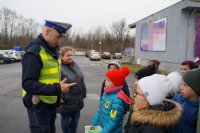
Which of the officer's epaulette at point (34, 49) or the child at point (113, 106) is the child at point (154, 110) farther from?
the officer's epaulette at point (34, 49)

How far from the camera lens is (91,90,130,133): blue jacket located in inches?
150

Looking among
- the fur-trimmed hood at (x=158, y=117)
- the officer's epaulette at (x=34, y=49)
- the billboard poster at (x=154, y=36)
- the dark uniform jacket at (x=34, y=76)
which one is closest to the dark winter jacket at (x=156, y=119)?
the fur-trimmed hood at (x=158, y=117)

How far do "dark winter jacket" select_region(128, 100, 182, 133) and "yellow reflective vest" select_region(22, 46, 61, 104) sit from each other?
1.15m

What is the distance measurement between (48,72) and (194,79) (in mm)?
1614

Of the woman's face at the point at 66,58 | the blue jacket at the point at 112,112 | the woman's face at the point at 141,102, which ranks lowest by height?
the blue jacket at the point at 112,112

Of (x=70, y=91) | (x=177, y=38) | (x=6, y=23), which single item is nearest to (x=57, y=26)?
(x=70, y=91)

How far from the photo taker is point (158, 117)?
256 cm

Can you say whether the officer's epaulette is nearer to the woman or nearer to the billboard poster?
the woman

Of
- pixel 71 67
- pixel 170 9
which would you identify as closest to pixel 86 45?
pixel 170 9

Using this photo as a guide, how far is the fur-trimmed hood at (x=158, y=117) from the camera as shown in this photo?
255cm

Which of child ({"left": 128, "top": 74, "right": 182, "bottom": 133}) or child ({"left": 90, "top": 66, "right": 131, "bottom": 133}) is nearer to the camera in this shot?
child ({"left": 128, "top": 74, "right": 182, "bottom": 133})

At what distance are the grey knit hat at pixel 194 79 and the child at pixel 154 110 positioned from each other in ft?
1.20

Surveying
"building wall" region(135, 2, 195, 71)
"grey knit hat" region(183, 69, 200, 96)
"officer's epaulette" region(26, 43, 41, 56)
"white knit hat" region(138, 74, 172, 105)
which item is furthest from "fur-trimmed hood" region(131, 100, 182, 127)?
"building wall" region(135, 2, 195, 71)

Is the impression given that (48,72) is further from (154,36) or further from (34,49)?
(154,36)
